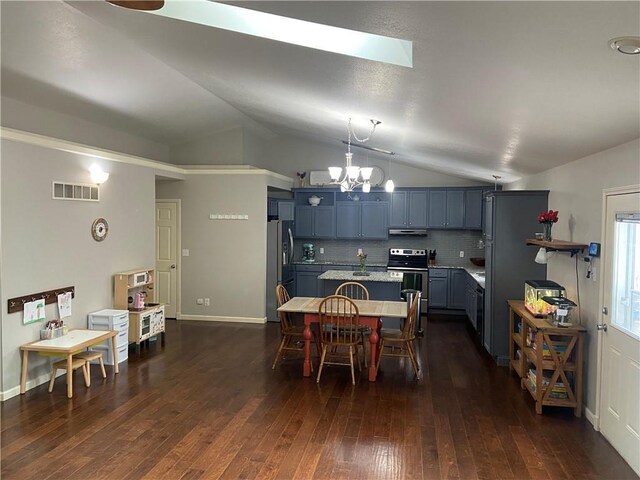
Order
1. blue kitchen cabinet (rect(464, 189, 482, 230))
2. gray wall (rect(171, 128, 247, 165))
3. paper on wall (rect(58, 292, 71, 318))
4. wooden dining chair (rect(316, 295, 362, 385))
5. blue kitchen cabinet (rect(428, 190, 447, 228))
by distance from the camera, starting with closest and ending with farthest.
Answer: wooden dining chair (rect(316, 295, 362, 385)) → paper on wall (rect(58, 292, 71, 318)) → gray wall (rect(171, 128, 247, 165)) → blue kitchen cabinet (rect(464, 189, 482, 230)) → blue kitchen cabinet (rect(428, 190, 447, 228))

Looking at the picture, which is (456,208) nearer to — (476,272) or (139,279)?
(476,272)

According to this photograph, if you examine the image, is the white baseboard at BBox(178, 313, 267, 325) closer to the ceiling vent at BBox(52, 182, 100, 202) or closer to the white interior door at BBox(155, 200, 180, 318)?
the white interior door at BBox(155, 200, 180, 318)

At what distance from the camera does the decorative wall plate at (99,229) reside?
17.4 ft

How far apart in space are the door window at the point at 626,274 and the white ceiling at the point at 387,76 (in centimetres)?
62

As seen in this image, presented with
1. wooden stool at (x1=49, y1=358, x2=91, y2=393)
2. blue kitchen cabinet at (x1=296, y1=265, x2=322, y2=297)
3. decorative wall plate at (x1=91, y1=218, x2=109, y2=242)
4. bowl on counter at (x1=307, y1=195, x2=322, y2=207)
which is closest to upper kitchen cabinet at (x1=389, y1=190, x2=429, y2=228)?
bowl on counter at (x1=307, y1=195, x2=322, y2=207)

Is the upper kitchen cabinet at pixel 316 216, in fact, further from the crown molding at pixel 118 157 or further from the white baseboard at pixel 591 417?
the white baseboard at pixel 591 417

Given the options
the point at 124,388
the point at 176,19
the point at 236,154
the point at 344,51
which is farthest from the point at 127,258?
the point at 344,51

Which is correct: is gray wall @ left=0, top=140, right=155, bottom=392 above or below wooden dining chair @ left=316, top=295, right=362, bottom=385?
above

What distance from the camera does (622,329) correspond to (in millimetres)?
3305

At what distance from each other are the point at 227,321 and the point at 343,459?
15.1 ft

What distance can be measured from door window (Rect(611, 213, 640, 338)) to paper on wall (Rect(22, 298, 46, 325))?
200 inches

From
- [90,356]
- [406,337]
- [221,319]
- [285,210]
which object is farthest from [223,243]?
[406,337]

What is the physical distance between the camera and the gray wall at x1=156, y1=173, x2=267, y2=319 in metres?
7.40

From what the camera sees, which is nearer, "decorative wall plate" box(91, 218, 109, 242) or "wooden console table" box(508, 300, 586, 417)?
"wooden console table" box(508, 300, 586, 417)
